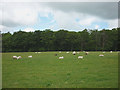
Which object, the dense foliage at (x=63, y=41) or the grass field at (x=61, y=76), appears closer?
the grass field at (x=61, y=76)

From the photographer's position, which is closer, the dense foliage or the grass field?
the grass field

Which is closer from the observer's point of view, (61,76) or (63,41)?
(61,76)

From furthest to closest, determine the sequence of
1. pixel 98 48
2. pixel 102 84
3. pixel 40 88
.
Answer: pixel 98 48, pixel 102 84, pixel 40 88

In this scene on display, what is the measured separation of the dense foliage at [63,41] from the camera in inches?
3031

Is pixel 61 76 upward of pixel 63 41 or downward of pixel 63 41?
downward

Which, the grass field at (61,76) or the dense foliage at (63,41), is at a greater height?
the dense foliage at (63,41)

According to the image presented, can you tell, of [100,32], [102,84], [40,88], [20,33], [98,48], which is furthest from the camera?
[20,33]

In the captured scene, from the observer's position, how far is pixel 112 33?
254ft

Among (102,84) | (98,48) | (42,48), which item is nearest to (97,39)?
(98,48)

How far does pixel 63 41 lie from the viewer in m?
80.1

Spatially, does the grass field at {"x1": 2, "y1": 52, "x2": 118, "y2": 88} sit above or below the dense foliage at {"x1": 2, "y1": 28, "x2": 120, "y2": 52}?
below

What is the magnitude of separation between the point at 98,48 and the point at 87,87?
2851 inches

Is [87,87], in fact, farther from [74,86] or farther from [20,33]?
[20,33]

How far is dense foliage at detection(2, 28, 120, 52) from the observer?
253 feet
